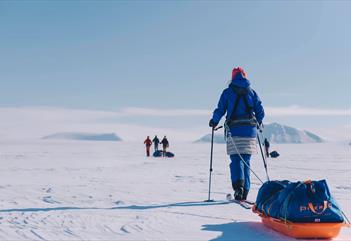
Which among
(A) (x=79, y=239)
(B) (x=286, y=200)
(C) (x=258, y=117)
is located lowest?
(A) (x=79, y=239)

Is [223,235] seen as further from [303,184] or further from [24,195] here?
[24,195]

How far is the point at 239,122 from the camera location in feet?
21.8

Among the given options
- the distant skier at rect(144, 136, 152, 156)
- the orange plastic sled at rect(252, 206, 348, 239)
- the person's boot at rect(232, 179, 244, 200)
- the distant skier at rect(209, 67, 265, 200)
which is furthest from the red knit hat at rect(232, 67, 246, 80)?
the distant skier at rect(144, 136, 152, 156)

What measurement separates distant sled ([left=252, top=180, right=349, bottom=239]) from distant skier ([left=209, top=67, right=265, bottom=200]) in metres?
2.41

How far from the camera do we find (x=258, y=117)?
689 cm

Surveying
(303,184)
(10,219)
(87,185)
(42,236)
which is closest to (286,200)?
(303,184)

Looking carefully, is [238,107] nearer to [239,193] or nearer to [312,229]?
[239,193]

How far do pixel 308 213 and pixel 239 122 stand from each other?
2.92 meters

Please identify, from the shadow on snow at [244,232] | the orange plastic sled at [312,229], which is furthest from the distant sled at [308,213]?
the shadow on snow at [244,232]

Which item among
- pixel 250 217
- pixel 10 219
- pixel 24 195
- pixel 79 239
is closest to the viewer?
pixel 79 239

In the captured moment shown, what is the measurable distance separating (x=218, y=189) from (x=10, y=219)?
4467 millimetres

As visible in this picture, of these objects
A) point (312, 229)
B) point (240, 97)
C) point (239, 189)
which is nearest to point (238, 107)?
point (240, 97)

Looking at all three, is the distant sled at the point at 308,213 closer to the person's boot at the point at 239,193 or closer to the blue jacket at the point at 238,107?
the person's boot at the point at 239,193

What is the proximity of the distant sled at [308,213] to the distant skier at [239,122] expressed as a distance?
7.91 ft
